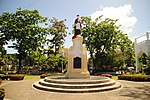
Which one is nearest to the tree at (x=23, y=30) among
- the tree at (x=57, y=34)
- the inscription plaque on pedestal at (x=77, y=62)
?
the tree at (x=57, y=34)

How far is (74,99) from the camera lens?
11.5 m

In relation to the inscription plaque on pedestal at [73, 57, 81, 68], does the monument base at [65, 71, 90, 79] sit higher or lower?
lower

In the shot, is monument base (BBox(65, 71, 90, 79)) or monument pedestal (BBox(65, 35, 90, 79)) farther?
monument pedestal (BBox(65, 35, 90, 79))

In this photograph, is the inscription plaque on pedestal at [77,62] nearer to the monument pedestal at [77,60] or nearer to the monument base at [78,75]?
the monument pedestal at [77,60]

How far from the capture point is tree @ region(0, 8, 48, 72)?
38.3m

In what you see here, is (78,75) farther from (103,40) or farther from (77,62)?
(103,40)

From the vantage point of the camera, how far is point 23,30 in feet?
126

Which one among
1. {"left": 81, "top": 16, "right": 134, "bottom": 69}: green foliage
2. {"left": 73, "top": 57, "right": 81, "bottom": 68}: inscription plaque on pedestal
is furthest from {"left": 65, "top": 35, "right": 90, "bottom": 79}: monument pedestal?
{"left": 81, "top": 16, "right": 134, "bottom": 69}: green foliage

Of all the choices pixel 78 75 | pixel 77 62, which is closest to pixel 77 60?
pixel 77 62

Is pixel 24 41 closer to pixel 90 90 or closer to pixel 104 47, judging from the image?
pixel 104 47

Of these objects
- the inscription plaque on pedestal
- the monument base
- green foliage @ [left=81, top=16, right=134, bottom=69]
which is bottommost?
the monument base

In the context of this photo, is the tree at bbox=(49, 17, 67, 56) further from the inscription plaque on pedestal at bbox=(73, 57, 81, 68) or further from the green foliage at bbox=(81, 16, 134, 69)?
the inscription plaque on pedestal at bbox=(73, 57, 81, 68)

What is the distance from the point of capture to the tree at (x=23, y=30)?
3834 centimetres

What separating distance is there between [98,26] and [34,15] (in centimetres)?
1653
